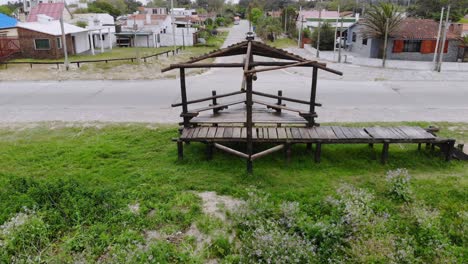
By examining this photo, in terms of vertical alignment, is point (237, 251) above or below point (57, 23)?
below

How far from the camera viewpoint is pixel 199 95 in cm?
1490

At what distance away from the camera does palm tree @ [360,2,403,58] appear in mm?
26577

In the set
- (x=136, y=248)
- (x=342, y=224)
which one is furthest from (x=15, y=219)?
(x=342, y=224)

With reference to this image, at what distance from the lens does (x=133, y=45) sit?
40562 mm

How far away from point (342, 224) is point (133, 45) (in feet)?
127

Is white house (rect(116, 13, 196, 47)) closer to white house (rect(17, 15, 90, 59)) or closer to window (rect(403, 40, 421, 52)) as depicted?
white house (rect(17, 15, 90, 59))

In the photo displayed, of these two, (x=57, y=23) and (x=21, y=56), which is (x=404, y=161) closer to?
(x=21, y=56)

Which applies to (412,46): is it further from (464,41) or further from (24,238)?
(24,238)

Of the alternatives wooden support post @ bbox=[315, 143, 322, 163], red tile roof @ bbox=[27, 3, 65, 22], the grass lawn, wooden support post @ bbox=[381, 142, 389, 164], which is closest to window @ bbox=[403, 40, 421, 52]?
the grass lawn

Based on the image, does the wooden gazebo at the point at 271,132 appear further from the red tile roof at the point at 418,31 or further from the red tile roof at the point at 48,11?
the red tile roof at the point at 48,11

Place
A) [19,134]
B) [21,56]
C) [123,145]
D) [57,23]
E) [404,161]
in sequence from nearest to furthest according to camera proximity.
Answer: [404,161], [123,145], [19,134], [21,56], [57,23]

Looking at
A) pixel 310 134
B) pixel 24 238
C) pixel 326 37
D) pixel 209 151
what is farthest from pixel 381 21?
pixel 24 238

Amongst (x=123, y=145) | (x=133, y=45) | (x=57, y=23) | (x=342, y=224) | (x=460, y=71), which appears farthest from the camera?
(x=133, y=45)

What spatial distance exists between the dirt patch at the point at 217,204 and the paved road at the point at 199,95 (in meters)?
5.13
